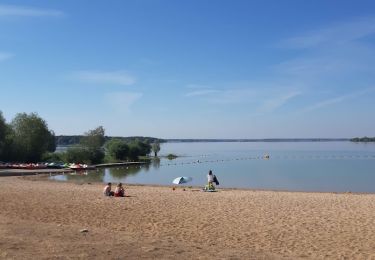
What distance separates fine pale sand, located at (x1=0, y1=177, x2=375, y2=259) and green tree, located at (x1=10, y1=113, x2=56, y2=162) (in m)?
53.8

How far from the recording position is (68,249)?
9.44 m

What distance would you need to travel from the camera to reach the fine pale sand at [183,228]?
32.3 ft

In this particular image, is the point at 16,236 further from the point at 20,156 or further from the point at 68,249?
the point at 20,156

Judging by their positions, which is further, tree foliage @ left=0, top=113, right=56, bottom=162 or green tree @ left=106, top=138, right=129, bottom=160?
green tree @ left=106, top=138, right=129, bottom=160

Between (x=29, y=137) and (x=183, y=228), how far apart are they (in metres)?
67.7

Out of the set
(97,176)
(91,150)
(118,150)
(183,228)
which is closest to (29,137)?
(91,150)

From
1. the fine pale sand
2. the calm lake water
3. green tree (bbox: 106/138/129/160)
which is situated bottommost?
the calm lake water

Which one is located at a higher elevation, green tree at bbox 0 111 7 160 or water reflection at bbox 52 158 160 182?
green tree at bbox 0 111 7 160

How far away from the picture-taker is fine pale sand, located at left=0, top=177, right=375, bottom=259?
32.3 ft

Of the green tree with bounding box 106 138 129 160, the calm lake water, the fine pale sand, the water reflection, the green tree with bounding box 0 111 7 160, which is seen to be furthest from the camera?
the green tree with bounding box 106 138 129 160

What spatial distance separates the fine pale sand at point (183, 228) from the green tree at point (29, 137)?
5381 centimetres

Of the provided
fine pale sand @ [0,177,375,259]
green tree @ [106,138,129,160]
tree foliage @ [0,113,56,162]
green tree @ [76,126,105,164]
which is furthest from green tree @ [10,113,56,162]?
fine pale sand @ [0,177,375,259]

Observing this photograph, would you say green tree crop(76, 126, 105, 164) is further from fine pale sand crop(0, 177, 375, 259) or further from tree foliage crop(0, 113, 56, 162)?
fine pale sand crop(0, 177, 375, 259)

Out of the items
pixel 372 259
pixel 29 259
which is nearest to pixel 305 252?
pixel 372 259
